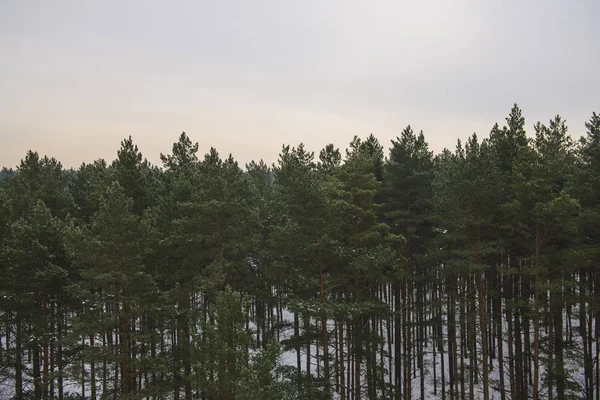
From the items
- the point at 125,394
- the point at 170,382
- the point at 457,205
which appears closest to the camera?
the point at 125,394

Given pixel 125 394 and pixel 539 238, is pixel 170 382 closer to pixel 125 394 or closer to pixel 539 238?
pixel 125 394

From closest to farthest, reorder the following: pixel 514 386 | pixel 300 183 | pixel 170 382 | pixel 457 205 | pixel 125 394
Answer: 1. pixel 125 394
2. pixel 170 382
3. pixel 300 183
4. pixel 457 205
5. pixel 514 386

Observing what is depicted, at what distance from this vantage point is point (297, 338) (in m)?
16.7

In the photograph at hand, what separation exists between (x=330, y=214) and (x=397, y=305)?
10.0 m

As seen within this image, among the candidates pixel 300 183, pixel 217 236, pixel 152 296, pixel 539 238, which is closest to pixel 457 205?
pixel 539 238

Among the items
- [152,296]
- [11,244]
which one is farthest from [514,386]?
[11,244]

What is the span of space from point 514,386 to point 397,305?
24.3 ft

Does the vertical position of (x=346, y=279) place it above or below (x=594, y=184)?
below

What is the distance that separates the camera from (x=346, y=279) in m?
17.6

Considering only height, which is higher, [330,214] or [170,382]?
[330,214]

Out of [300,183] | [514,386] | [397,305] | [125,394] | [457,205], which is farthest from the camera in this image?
[397,305]

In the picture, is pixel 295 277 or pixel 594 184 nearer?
pixel 594 184

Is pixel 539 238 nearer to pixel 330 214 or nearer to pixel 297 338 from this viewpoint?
pixel 330 214

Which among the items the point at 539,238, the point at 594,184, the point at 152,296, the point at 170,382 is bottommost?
the point at 170,382
